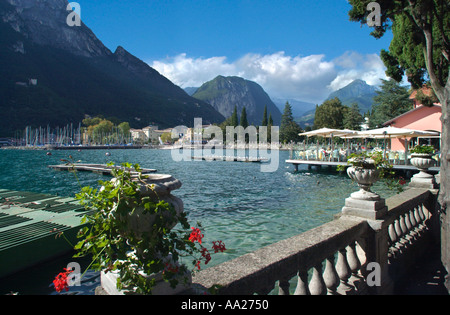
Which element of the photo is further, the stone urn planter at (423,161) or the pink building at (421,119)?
the pink building at (421,119)

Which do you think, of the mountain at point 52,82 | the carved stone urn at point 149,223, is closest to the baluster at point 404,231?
the carved stone urn at point 149,223

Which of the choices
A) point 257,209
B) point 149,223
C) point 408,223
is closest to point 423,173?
point 408,223

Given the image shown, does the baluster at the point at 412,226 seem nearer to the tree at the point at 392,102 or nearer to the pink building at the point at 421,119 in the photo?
the pink building at the point at 421,119

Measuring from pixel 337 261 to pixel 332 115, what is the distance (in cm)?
6655

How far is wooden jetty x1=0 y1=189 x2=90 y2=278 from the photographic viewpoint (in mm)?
5414

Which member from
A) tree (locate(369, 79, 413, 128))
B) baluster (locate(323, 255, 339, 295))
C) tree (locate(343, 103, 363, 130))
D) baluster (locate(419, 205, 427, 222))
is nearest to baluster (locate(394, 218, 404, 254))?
baluster (locate(419, 205, 427, 222))

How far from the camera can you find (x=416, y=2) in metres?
4.80

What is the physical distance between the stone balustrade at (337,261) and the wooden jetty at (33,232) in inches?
142

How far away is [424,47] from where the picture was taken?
19.3ft

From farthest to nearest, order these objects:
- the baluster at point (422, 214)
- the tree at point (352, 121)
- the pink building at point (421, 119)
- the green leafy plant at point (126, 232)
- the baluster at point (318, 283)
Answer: the tree at point (352, 121)
the pink building at point (421, 119)
the baluster at point (422, 214)
the baluster at point (318, 283)
the green leafy plant at point (126, 232)

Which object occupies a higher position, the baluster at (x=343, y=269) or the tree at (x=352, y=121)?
the tree at (x=352, y=121)

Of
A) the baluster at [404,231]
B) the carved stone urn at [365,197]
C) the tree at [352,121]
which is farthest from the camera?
the tree at [352,121]

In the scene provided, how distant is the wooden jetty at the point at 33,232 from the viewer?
5.41 meters
